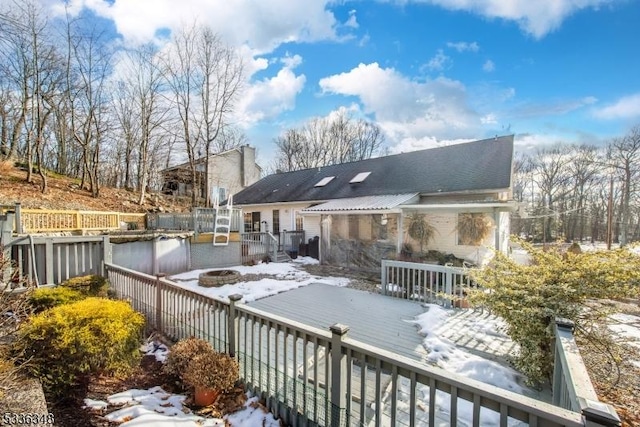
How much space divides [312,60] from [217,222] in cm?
897

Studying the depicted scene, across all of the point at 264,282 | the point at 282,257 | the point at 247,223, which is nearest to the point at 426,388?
the point at 264,282

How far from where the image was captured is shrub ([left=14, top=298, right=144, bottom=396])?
118 inches

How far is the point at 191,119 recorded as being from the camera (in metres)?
18.1

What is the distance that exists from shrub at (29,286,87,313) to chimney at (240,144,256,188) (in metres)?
21.8

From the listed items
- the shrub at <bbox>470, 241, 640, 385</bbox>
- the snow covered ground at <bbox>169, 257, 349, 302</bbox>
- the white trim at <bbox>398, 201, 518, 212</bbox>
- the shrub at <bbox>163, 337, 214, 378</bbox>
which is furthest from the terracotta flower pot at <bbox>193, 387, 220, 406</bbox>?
the white trim at <bbox>398, 201, 518, 212</bbox>

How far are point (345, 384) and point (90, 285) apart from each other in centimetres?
548

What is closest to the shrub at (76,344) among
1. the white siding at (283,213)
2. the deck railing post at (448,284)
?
the deck railing post at (448,284)

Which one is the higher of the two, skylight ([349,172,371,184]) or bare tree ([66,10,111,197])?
bare tree ([66,10,111,197])

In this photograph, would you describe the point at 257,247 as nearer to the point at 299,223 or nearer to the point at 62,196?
the point at 299,223

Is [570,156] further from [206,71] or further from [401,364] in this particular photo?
[401,364]

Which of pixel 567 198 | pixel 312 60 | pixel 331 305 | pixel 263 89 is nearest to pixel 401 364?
pixel 331 305

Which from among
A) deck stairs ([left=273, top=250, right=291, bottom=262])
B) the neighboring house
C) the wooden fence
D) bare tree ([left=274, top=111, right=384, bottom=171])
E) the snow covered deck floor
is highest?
bare tree ([left=274, top=111, right=384, bottom=171])

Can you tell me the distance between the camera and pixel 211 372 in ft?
9.91

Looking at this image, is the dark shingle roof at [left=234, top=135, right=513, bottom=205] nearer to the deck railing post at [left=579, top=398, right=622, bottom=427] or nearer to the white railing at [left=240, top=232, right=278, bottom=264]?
the white railing at [left=240, top=232, right=278, bottom=264]
